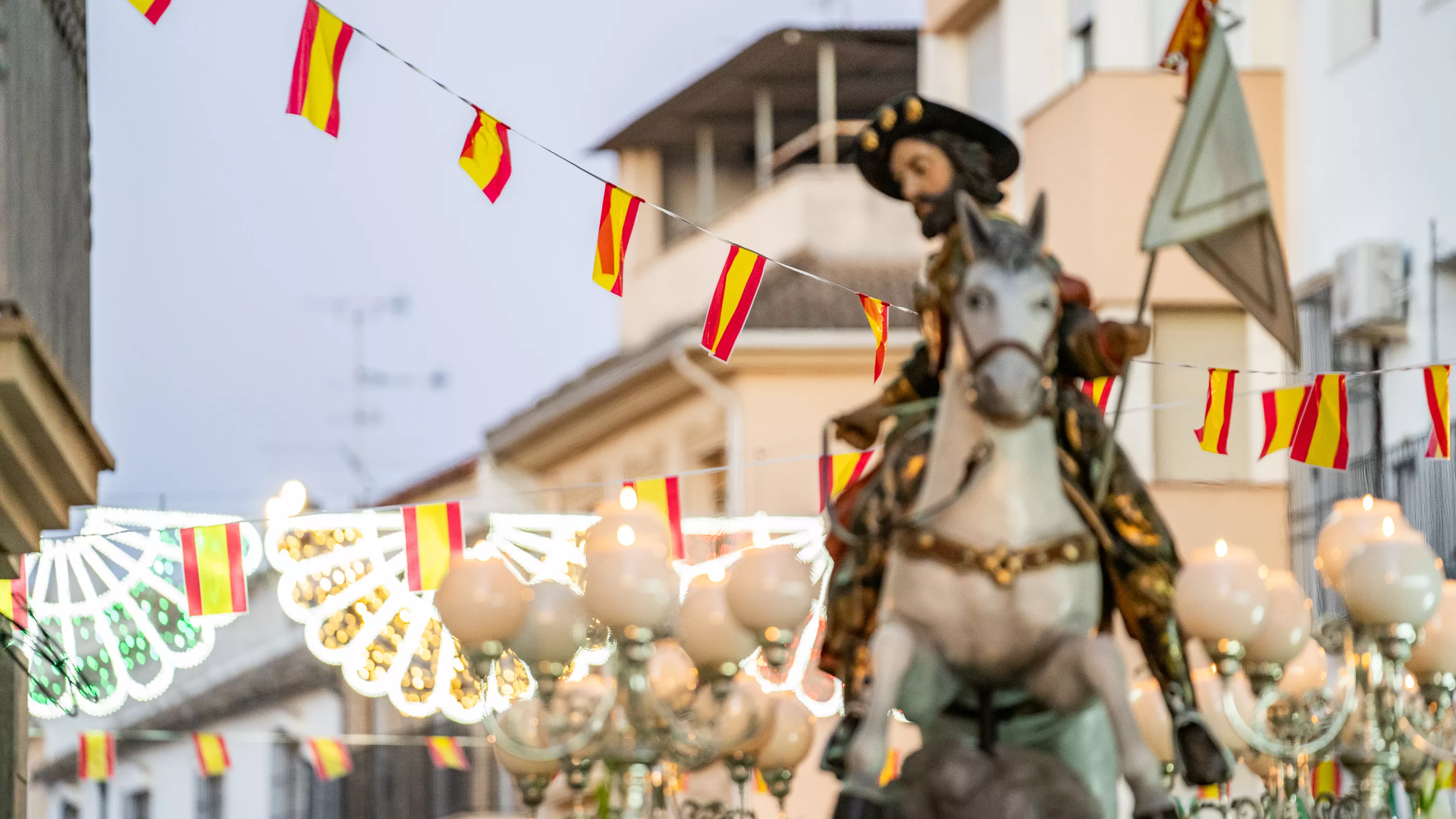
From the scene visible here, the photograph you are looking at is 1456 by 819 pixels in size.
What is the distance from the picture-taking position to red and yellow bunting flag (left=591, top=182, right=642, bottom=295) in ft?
40.9

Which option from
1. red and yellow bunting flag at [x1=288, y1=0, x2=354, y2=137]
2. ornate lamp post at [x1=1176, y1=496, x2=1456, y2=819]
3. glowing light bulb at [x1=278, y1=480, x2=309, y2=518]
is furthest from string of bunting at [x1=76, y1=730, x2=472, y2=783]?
red and yellow bunting flag at [x1=288, y1=0, x2=354, y2=137]

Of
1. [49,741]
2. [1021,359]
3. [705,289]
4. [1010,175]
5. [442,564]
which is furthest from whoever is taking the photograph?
[49,741]

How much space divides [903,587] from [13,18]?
17.2ft

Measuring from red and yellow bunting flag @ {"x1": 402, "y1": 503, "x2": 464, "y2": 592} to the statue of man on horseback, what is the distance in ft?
22.8

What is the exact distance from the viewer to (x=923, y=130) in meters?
9.22

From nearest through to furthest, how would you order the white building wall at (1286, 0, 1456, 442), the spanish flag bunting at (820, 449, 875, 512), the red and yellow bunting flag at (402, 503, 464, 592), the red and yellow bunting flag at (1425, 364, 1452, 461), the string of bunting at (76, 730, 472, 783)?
the red and yellow bunting flag at (1425, 364, 1452, 461) → the spanish flag bunting at (820, 449, 875, 512) → the red and yellow bunting flag at (402, 503, 464, 592) → the white building wall at (1286, 0, 1456, 442) → the string of bunting at (76, 730, 472, 783)

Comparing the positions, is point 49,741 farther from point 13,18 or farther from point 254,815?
point 13,18

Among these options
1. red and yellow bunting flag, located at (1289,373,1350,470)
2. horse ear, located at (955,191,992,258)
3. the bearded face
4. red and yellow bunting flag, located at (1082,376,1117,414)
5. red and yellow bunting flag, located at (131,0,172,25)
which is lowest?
red and yellow bunting flag, located at (1289,373,1350,470)

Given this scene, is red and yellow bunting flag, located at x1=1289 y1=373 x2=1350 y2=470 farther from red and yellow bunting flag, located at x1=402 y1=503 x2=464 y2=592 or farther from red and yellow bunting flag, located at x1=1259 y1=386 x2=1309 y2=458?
red and yellow bunting flag, located at x1=402 y1=503 x2=464 y2=592

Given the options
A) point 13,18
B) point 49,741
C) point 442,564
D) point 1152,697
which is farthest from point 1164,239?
point 49,741

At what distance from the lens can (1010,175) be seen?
950cm

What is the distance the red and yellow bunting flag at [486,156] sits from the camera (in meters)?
12.0

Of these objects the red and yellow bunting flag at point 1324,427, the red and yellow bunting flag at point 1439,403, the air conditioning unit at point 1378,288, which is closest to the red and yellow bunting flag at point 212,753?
the air conditioning unit at point 1378,288

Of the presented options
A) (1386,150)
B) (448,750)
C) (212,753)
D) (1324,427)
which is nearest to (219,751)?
(212,753)
